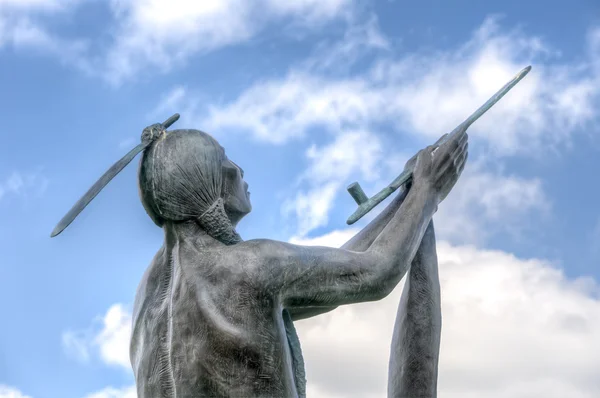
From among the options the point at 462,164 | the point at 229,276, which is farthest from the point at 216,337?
the point at 462,164

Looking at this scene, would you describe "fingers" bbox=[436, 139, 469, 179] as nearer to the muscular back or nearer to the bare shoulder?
the bare shoulder

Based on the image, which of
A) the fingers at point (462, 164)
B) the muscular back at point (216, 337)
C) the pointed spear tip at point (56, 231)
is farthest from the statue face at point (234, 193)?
the fingers at point (462, 164)

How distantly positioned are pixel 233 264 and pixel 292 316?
2.74 feet

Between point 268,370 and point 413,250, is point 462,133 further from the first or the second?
point 268,370

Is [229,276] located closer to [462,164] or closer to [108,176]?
[108,176]

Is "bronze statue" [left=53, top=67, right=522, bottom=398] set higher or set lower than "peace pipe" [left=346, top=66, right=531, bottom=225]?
lower

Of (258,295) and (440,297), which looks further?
(440,297)

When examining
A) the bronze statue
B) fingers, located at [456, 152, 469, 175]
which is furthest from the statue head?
fingers, located at [456, 152, 469, 175]

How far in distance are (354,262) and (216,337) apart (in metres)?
1.09

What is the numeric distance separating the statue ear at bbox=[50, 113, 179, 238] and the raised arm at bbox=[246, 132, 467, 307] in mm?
1068

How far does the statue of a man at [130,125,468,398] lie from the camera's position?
707 cm

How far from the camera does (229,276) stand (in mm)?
7191

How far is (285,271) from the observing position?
23.6ft

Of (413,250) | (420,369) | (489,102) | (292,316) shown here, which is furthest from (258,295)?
(489,102)
